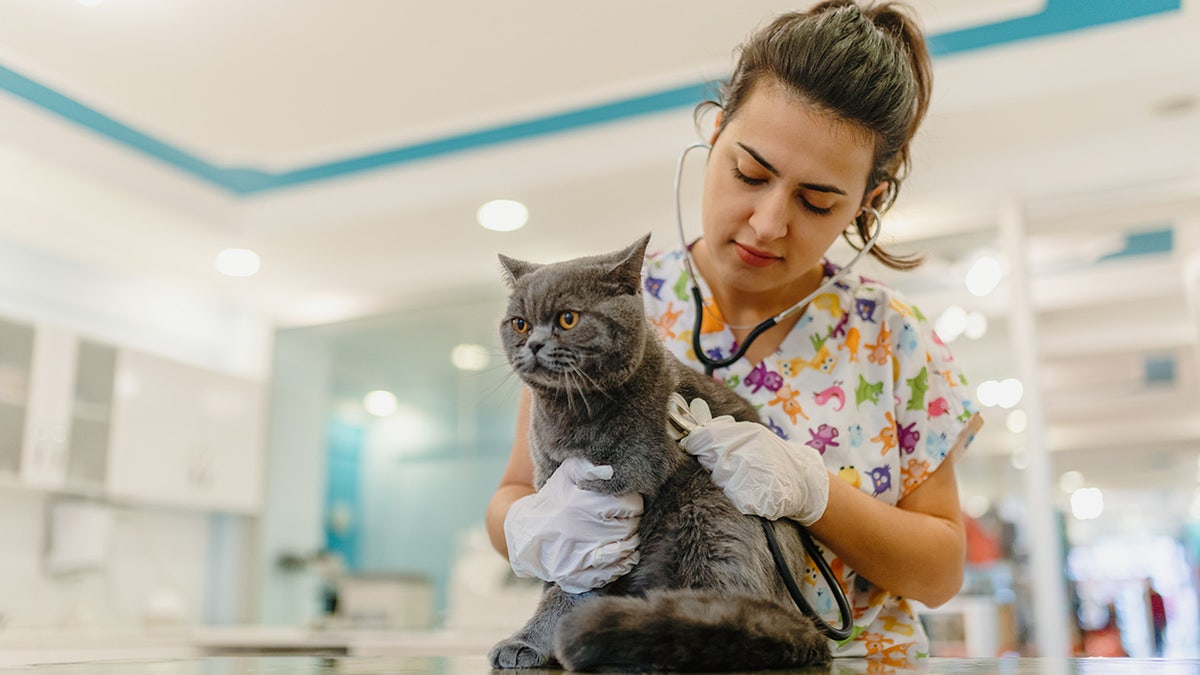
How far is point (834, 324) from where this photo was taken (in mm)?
1202

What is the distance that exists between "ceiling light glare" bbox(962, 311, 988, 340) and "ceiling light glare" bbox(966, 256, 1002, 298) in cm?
7

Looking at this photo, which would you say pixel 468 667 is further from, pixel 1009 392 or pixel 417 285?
pixel 417 285

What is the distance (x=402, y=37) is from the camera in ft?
9.45

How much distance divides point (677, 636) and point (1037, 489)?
2727 mm

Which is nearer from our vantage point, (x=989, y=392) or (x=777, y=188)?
(x=777, y=188)

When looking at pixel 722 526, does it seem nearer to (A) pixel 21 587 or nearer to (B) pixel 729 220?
(B) pixel 729 220

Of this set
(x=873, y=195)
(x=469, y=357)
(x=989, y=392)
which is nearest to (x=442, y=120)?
(x=469, y=357)

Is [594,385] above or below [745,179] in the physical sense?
below

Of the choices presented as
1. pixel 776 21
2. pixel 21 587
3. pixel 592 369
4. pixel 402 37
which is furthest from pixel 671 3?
pixel 21 587

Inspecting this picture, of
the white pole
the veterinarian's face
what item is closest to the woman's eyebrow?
the veterinarian's face

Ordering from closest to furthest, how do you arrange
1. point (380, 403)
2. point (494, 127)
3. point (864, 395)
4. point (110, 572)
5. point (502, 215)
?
point (864, 395) < point (494, 127) < point (502, 215) < point (110, 572) < point (380, 403)

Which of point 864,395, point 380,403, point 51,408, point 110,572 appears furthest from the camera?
point 380,403

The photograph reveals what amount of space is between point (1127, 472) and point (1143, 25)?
5.89 feet

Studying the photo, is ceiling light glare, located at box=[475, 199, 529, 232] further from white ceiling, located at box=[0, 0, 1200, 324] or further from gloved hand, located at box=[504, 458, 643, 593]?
gloved hand, located at box=[504, 458, 643, 593]
